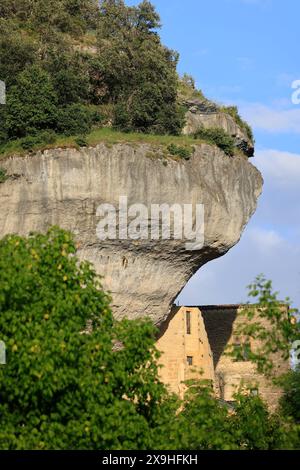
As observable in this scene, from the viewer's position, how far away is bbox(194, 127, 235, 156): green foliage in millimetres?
56625

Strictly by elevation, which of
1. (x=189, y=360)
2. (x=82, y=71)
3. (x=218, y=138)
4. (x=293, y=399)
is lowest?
(x=293, y=399)

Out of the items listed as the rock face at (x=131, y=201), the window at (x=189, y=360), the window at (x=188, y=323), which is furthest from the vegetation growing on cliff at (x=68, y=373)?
the window at (x=188, y=323)

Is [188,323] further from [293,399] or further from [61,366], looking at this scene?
[61,366]

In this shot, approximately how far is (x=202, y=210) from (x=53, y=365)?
91.5 feet

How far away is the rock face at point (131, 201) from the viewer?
51.8 metres

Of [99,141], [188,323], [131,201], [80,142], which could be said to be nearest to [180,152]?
[131,201]

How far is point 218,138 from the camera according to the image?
56844 millimetres

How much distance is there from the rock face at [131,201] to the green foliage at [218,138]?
1.53 feet

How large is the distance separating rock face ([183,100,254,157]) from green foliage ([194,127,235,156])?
3.80ft

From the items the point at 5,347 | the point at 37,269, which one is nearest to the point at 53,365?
the point at 5,347

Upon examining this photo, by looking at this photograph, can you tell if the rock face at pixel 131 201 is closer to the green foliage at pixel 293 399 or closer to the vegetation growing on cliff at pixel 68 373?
the green foliage at pixel 293 399

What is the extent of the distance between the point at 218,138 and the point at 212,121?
9.26ft

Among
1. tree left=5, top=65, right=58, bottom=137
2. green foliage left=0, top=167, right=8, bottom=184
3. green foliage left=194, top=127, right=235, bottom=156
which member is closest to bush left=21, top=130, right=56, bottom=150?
tree left=5, top=65, right=58, bottom=137

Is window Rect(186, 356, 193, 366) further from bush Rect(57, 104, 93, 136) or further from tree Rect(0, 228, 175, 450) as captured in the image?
tree Rect(0, 228, 175, 450)
